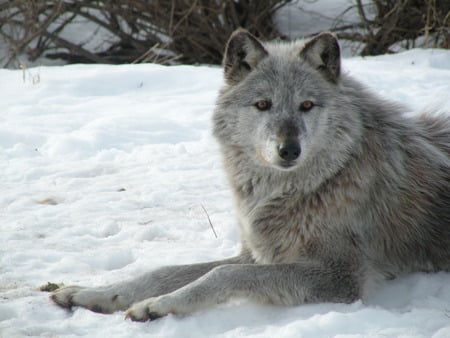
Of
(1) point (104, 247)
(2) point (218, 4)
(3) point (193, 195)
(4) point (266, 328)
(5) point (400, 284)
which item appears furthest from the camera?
(2) point (218, 4)

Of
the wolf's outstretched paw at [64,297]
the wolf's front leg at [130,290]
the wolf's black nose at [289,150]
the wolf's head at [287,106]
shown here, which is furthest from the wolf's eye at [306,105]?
the wolf's outstretched paw at [64,297]

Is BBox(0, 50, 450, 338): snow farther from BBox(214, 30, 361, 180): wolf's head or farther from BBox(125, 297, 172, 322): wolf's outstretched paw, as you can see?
BBox(214, 30, 361, 180): wolf's head

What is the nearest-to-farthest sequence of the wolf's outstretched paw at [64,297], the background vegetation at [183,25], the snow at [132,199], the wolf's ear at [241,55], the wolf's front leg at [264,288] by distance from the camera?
the snow at [132,199], the wolf's front leg at [264,288], the wolf's outstretched paw at [64,297], the wolf's ear at [241,55], the background vegetation at [183,25]

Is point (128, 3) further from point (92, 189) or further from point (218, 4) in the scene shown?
point (92, 189)

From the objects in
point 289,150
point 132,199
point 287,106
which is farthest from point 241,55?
point 132,199

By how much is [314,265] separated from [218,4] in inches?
272

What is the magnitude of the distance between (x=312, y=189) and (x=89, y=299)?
1.39 meters

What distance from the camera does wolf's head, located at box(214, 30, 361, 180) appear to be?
3869mm

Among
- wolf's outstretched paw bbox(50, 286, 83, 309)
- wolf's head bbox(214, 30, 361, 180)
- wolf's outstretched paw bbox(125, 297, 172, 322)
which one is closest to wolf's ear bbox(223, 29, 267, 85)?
wolf's head bbox(214, 30, 361, 180)

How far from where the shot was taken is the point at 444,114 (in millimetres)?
4609

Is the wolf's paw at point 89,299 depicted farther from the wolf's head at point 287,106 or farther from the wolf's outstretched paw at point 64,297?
the wolf's head at point 287,106

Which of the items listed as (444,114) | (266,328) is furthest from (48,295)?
(444,114)

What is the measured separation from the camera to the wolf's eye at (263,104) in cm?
402

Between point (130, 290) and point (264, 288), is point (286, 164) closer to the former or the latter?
point (264, 288)
